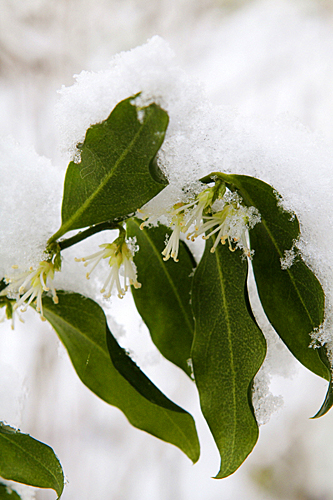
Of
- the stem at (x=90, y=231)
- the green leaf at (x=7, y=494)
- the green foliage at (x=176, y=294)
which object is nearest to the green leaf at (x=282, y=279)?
the green foliage at (x=176, y=294)

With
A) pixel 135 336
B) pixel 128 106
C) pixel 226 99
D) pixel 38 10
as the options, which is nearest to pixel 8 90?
pixel 38 10

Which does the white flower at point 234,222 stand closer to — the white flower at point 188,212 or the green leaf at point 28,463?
the white flower at point 188,212

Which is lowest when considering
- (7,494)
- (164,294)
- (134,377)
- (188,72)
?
(7,494)

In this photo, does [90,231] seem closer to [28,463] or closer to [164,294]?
[164,294]

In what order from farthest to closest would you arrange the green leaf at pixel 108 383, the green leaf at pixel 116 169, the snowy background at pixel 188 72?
the snowy background at pixel 188 72
the green leaf at pixel 108 383
the green leaf at pixel 116 169

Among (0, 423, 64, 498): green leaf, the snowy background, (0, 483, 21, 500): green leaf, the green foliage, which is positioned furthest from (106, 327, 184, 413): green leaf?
the snowy background

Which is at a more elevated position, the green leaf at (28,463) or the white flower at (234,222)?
the white flower at (234,222)

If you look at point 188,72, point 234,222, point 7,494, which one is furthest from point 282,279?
point 188,72

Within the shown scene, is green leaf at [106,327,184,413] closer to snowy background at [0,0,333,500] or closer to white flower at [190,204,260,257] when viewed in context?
white flower at [190,204,260,257]
